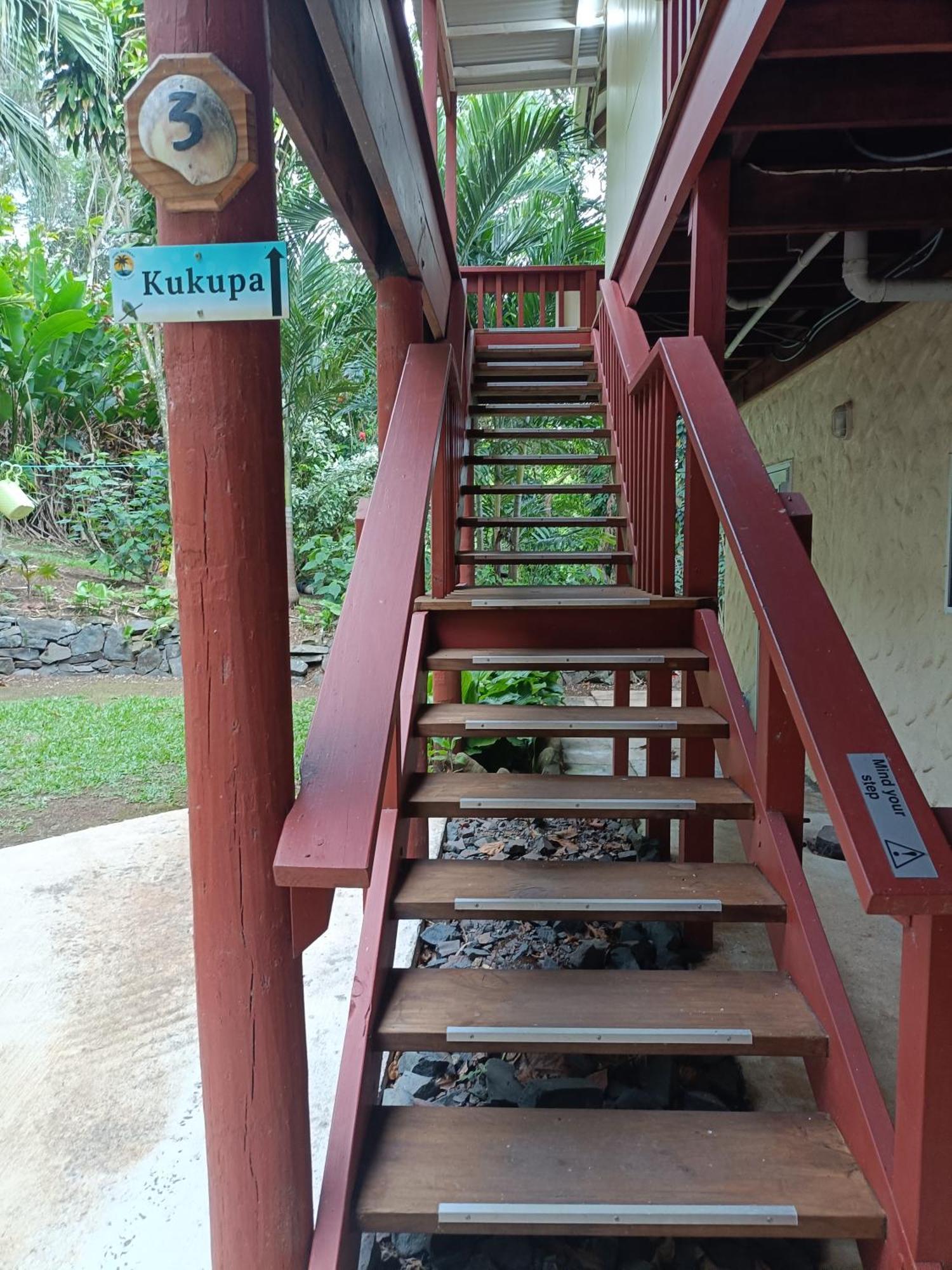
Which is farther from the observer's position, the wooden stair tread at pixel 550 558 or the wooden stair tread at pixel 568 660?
the wooden stair tread at pixel 550 558

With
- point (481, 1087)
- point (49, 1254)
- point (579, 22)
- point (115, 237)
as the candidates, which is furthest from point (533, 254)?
point (49, 1254)

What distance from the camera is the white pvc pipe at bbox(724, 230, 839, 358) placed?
10.3 ft

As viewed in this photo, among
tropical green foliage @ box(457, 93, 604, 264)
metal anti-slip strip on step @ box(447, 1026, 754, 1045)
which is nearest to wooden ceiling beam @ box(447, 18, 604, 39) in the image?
tropical green foliage @ box(457, 93, 604, 264)

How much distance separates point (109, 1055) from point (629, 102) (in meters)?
4.69

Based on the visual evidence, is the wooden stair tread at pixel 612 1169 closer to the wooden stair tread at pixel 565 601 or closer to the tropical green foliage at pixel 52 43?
the wooden stair tread at pixel 565 601

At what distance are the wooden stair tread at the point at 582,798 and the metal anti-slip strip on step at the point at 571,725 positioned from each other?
139 millimetres

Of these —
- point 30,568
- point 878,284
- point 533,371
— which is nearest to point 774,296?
point 878,284

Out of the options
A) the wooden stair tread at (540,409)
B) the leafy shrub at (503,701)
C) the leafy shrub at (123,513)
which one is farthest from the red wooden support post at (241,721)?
the leafy shrub at (123,513)

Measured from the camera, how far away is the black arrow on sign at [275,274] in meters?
1.04

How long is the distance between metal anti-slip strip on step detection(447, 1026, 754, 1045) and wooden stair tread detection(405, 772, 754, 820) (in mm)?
521

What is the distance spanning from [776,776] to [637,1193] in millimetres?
934

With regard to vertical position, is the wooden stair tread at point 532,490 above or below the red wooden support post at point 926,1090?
above

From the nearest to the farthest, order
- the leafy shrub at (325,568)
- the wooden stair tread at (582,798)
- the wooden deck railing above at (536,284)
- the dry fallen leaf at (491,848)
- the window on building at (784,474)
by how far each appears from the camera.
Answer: the wooden stair tread at (582,798) → the dry fallen leaf at (491,848) → the window on building at (784,474) → the wooden deck railing above at (536,284) → the leafy shrub at (325,568)

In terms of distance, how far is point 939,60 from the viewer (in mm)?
2154
